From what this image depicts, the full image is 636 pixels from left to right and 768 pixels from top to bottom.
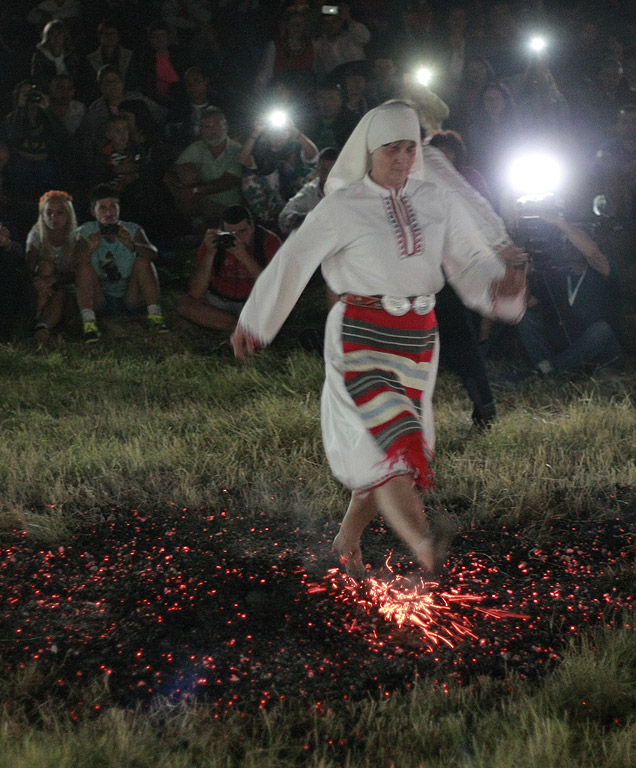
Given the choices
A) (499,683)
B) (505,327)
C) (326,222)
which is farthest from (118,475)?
(505,327)

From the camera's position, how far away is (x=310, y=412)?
17.6 feet

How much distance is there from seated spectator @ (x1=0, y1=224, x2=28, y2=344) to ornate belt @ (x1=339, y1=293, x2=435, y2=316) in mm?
4871

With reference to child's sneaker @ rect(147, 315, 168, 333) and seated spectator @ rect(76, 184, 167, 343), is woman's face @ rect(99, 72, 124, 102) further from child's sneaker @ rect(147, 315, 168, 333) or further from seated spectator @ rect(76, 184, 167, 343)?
child's sneaker @ rect(147, 315, 168, 333)

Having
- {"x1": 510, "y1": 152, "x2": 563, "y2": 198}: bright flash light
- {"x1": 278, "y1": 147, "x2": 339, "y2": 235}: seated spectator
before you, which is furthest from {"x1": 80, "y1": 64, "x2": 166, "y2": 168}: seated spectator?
{"x1": 510, "y1": 152, "x2": 563, "y2": 198}: bright flash light

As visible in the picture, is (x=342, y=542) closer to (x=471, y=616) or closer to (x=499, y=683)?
(x=471, y=616)

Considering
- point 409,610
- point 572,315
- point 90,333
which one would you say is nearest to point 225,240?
point 90,333

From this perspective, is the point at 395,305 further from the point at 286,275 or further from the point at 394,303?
the point at 286,275

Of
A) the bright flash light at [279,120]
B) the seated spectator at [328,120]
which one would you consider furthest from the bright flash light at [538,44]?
the bright flash light at [279,120]

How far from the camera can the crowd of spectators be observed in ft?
24.1

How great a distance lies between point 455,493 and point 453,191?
147 centimetres

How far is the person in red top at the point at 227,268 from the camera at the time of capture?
7.03m

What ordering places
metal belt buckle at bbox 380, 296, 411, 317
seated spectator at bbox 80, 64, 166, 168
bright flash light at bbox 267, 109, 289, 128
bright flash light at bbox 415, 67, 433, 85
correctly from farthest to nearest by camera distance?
bright flash light at bbox 415, 67, 433, 85 → seated spectator at bbox 80, 64, 166, 168 → bright flash light at bbox 267, 109, 289, 128 → metal belt buckle at bbox 380, 296, 411, 317

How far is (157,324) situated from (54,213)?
117 cm

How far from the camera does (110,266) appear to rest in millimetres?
7480
